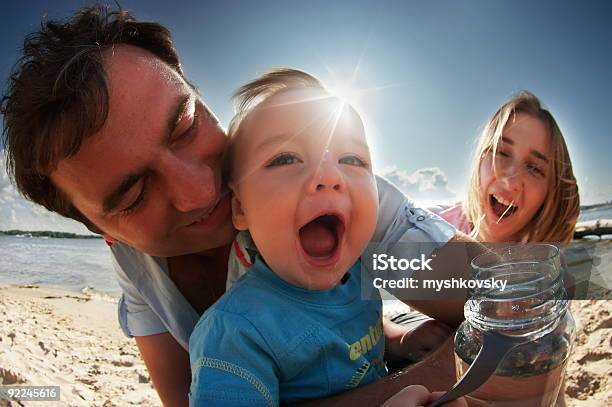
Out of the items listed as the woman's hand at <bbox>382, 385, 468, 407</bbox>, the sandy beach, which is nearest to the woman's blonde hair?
the sandy beach

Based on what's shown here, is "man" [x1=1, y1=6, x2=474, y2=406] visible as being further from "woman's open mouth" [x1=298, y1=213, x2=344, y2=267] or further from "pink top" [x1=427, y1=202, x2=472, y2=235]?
"pink top" [x1=427, y1=202, x2=472, y2=235]

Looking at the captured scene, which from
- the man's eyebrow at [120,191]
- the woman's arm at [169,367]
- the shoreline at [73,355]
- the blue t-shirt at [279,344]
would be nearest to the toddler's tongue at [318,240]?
the blue t-shirt at [279,344]

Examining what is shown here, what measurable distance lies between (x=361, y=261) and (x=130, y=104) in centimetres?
83

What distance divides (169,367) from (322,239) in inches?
38.7

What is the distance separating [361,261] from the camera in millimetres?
1483

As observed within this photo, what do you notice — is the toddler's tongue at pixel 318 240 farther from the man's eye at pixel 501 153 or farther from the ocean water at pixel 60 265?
the ocean water at pixel 60 265

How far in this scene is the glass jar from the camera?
2.82 feet


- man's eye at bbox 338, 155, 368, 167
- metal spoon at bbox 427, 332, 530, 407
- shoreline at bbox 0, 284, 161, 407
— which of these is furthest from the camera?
shoreline at bbox 0, 284, 161, 407

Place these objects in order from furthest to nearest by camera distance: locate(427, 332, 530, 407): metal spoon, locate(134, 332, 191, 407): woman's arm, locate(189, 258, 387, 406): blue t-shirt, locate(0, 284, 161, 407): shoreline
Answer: locate(0, 284, 161, 407): shoreline → locate(134, 332, 191, 407): woman's arm → locate(189, 258, 387, 406): blue t-shirt → locate(427, 332, 530, 407): metal spoon

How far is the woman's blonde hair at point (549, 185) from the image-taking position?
308 centimetres

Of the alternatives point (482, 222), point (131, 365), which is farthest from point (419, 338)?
point (131, 365)

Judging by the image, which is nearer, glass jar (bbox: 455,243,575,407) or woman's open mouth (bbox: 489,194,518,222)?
glass jar (bbox: 455,243,575,407)

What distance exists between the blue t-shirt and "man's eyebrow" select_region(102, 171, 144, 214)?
0.44 metres

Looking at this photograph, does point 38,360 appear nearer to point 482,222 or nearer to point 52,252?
point 482,222
